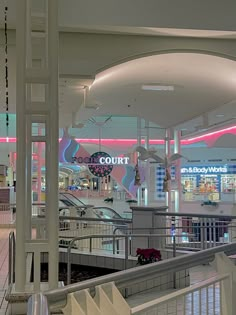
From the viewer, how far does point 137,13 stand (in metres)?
5.75

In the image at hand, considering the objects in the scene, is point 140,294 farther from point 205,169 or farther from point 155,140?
point 155,140

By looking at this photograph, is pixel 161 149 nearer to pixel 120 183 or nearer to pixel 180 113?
pixel 120 183

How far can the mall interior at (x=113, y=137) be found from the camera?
2.78m

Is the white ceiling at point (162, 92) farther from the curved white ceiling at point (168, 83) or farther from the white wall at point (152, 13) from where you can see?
the white wall at point (152, 13)

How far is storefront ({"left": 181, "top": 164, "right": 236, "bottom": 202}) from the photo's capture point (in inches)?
777

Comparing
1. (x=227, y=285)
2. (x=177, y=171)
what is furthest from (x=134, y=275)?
(x=177, y=171)

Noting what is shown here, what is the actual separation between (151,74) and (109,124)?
392 inches

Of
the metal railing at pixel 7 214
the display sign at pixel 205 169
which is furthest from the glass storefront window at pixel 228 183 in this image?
the metal railing at pixel 7 214

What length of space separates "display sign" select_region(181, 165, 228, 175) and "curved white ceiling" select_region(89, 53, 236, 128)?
6.89 m

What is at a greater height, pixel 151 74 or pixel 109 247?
pixel 151 74

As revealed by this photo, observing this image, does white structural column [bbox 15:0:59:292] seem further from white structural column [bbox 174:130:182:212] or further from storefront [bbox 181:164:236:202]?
storefront [bbox 181:164:236:202]

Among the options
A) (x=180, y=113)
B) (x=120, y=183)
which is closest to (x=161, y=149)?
(x=120, y=183)

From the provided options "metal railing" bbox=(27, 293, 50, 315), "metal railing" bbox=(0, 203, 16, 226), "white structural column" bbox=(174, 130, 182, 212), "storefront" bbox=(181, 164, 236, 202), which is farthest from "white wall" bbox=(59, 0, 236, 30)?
"storefront" bbox=(181, 164, 236, 202)

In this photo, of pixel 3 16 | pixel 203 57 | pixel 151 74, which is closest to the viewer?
pixel 3 16
